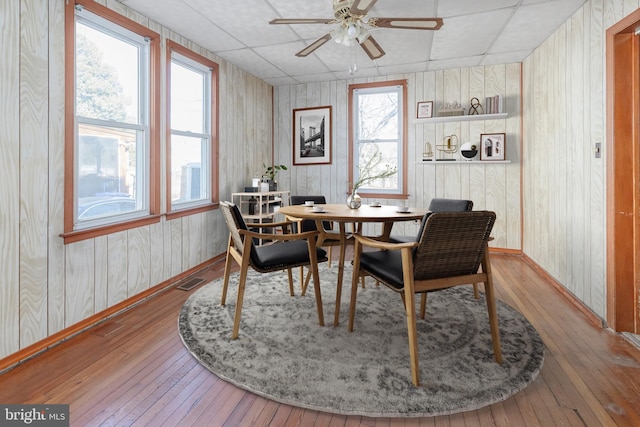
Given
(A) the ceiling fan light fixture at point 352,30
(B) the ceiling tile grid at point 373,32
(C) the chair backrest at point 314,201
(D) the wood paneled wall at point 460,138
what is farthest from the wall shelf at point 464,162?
(A) the ceiling fan light fixture at point 352,30

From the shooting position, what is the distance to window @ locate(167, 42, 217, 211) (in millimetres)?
3533

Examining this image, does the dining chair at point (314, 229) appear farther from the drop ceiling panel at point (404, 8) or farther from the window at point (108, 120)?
the drop ceiling panel at point (404, 8)

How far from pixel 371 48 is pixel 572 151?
1.92m

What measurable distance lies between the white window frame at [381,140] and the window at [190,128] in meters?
2.06

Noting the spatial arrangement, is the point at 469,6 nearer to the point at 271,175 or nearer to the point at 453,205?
the point at 453,205

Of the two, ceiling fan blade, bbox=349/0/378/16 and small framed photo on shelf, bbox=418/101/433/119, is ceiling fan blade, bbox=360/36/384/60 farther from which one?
small framed photo on shelf, bbox=418/101/433/119

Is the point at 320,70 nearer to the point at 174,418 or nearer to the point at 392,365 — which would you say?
the point at 392,365

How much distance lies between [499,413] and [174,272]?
296 centimetres

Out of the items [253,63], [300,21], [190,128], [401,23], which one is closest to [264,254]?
[300,21]

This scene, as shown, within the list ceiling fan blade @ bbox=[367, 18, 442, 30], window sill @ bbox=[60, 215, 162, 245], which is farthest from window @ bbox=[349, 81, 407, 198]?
window sill @ bbox=[60, 215, 162, 245]

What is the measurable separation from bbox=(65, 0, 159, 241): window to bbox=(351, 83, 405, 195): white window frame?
283 cm

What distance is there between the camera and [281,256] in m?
2.38

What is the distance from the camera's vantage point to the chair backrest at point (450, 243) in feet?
5.63

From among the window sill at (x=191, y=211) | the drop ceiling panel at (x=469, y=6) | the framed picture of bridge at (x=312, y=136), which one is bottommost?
the window sill at (x=191, y=211)
